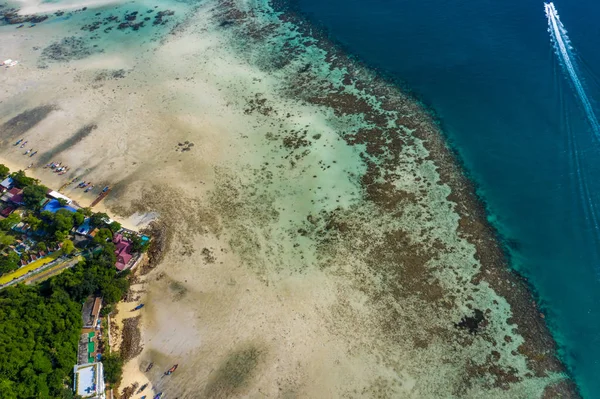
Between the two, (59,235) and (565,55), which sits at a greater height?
(565,55)

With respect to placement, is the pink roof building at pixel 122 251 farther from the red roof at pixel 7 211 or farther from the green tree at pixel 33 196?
the red roof at pixel 7 211

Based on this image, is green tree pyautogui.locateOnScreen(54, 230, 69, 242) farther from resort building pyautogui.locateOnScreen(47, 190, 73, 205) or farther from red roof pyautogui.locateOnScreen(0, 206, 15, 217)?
red roof pyautogui.locateOnScreen(0, 206, 15, 217)

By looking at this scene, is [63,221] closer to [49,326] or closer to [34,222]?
[34,222]

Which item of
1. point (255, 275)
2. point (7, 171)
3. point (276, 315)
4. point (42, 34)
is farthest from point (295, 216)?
point (42, 34)

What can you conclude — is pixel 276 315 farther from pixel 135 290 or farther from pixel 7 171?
pixel 7 171

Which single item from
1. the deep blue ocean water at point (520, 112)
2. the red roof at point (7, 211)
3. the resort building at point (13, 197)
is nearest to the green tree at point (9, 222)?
the red roof at point (7, 211)

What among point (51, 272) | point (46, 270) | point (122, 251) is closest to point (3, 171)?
point (46, 270)

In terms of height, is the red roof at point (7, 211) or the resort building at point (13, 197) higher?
the resort building at point (13, 197)
